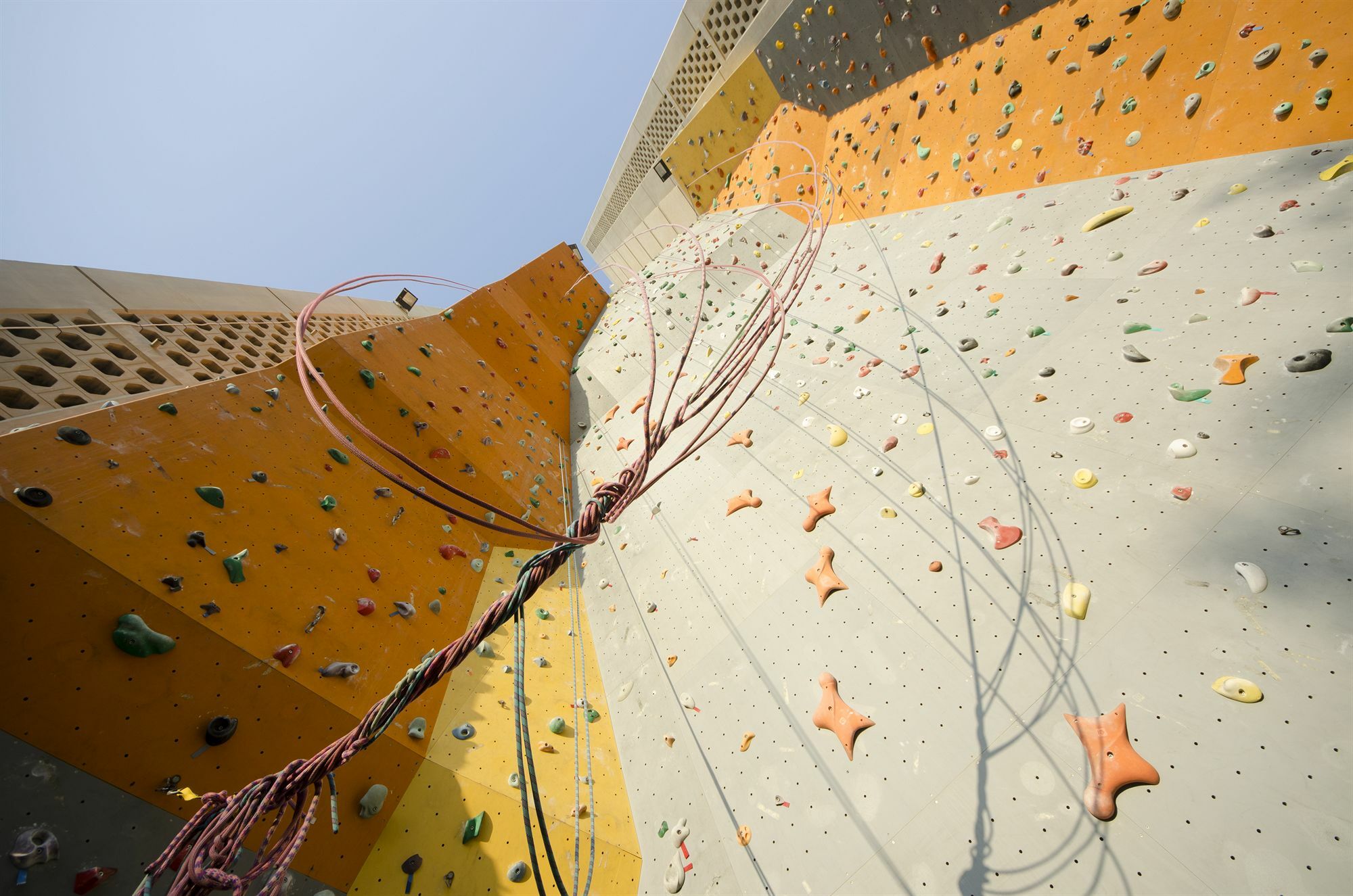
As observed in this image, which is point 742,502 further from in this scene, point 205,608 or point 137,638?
point 137,638

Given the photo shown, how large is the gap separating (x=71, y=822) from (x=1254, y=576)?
4.21m

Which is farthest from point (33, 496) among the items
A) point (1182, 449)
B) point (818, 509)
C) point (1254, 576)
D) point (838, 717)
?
point (1182, 449)

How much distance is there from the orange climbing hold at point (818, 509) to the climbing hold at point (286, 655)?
2.87 metres

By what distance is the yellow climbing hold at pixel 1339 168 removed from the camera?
2391 mm

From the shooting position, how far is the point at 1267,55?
2.70 m

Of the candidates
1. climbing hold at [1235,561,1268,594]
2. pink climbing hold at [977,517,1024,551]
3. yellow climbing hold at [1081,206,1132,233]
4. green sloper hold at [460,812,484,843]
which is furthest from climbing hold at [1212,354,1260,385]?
green sloper hold at [460,812,484,843]

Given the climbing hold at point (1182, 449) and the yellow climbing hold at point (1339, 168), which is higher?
the yellow climbing hold at point (1339, 168)

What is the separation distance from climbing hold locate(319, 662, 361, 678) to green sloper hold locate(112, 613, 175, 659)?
65 centimetres

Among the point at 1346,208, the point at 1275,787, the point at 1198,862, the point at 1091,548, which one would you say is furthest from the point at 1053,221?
the point at 1198,862

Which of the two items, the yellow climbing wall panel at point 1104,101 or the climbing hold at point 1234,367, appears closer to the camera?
the climbing hold at point 1234,367

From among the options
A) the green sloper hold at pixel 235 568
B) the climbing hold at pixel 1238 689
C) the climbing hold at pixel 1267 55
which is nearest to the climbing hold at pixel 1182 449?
the climbing hold at pixel 1238 689

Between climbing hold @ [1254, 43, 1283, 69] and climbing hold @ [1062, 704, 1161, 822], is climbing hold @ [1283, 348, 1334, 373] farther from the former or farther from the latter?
climbing hold @ [1254, 43, 1283, 69]

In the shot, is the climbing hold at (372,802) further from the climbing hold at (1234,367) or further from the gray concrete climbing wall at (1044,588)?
the climbing hold at (1234,367)

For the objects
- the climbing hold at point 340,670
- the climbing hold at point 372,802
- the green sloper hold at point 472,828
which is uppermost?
the climbing hold at point 340,670
